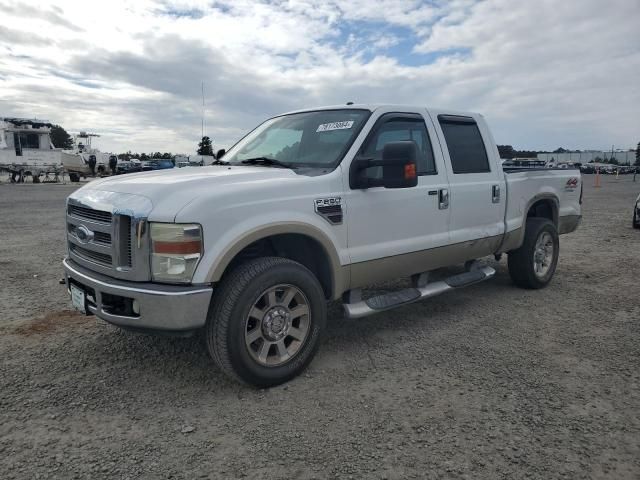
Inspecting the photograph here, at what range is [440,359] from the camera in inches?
148

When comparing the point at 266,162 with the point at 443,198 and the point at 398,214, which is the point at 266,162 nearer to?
the point at 398,214

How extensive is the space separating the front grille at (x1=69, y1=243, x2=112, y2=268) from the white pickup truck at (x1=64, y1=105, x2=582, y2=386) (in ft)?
0.04

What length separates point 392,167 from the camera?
342cm

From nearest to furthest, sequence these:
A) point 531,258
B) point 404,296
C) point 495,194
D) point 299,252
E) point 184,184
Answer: point 184,184
point 299,252
point 404,296
point 495,194
point 531,258

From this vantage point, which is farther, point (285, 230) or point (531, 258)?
point (531, 258)

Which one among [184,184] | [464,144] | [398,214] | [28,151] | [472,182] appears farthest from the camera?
[28,151]

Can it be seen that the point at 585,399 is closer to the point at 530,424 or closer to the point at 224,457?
the point at 530,424

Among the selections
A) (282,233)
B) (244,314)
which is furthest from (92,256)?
(282,233)

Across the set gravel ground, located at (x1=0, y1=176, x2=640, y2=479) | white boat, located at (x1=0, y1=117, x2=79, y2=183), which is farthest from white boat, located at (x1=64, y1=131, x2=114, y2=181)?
gravel ground, located at (x1=0, y1=176, x2=640, y2=479)

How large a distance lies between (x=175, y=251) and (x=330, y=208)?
1.17 m

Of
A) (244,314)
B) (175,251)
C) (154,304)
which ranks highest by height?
(175,251)

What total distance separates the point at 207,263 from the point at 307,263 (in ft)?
3.33

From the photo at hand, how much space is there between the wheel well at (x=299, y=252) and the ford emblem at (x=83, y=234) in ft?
3.27

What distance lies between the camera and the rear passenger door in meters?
4.55
